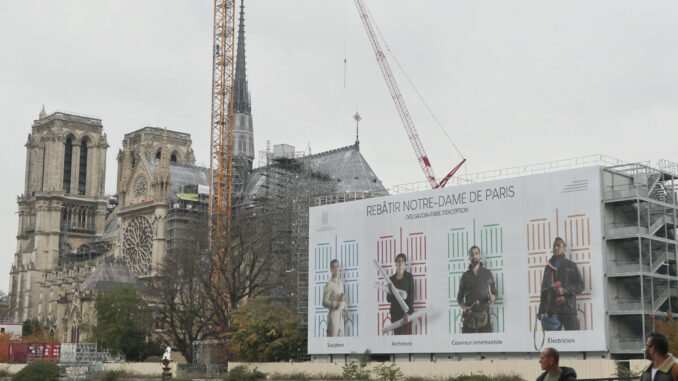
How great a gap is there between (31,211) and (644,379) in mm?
153320

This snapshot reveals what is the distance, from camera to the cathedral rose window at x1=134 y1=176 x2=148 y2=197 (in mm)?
121312

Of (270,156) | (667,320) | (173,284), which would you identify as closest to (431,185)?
(270,156)

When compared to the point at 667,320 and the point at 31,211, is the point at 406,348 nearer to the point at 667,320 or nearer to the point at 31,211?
the point at 667,320

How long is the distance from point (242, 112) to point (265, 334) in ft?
263

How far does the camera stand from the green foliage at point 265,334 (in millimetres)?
66312

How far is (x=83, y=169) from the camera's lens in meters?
152

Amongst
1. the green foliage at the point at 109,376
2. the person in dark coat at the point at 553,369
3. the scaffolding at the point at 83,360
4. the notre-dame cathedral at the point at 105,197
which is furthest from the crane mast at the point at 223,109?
the person in dark coat at the point at 553,369

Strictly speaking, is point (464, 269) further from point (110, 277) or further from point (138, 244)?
point (138, 244)

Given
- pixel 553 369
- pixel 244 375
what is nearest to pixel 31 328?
pixel 244 375

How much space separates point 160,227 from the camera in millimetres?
115500

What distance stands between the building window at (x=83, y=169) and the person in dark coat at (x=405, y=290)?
101896 millimetres

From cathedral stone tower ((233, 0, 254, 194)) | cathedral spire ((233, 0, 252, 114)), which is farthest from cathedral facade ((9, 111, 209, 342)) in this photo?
cathedral spire ((233, 0, 252, 114))

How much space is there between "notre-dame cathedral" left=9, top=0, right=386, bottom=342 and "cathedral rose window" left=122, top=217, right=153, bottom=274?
0.43ft

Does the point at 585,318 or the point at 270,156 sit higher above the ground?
the point at 270,156
